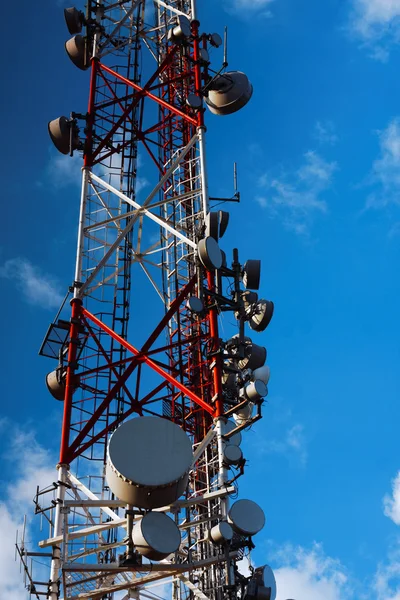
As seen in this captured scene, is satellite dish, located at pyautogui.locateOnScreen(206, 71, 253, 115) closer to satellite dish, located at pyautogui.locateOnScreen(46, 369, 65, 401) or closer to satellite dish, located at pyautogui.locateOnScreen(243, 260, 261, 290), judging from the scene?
satellite dish, located at pyautogui.locateOnScreen(243, 260, 261, 290)

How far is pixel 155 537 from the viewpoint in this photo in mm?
22484

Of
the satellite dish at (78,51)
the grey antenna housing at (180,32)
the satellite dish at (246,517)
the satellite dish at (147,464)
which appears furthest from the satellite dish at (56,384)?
the grey antenna housing at (180,32)

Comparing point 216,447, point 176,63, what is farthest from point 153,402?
point 176,63

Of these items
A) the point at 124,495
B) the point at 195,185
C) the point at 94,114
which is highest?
the point at 94,114

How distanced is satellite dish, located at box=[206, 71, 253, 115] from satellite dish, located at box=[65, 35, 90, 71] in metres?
5.56

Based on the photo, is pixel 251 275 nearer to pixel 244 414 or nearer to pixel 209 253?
pixel 209 253

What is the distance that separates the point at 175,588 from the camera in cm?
2800

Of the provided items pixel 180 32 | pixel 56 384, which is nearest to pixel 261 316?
pixel 56 384

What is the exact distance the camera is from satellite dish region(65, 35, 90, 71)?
35.1 meters

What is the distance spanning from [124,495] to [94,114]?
15.2 m

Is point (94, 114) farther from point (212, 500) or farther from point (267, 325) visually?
point (212, 500)

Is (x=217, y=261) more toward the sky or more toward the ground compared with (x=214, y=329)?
more toward the sky

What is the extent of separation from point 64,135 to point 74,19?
5696 millimetres

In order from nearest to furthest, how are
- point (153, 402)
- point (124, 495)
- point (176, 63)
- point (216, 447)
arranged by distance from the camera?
point (124, 495), point (216, 447), point (153, 402), point (176, 63)
